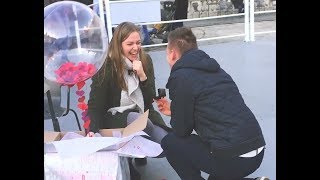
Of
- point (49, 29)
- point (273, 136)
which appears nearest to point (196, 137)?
point (49, 29)

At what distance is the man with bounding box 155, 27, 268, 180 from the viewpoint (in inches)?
92.1

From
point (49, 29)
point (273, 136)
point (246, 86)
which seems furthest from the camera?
point (246, 86)

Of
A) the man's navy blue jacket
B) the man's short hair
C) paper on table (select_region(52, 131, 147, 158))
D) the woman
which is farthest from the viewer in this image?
the woman

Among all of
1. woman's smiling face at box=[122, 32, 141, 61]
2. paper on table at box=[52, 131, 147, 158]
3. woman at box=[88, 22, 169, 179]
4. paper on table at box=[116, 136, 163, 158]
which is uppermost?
woman's smiling face at box=[122, 32, 141, 61]

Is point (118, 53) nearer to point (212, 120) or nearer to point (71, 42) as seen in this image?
point (71, 42)

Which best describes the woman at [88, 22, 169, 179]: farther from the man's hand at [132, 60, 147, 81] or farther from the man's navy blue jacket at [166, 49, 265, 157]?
the man's navy blue jacket at [166, 49, 265, 157]

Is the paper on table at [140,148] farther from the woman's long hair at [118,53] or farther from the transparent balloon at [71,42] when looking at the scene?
the woman's long hair at [118,53]

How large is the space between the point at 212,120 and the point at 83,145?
0.67 metres

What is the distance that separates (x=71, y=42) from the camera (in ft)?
7.43

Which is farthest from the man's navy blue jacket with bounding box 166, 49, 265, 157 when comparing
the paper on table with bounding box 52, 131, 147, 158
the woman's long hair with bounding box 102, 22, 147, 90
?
the woman's long hair with bounding box 102, 22, 147, 90

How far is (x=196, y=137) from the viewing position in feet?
8.20

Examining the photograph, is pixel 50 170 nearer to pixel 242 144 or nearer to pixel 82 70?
pixel 82 70

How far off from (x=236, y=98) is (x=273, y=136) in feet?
4.47

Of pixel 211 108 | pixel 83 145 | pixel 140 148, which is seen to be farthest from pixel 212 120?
pixel 83 145
